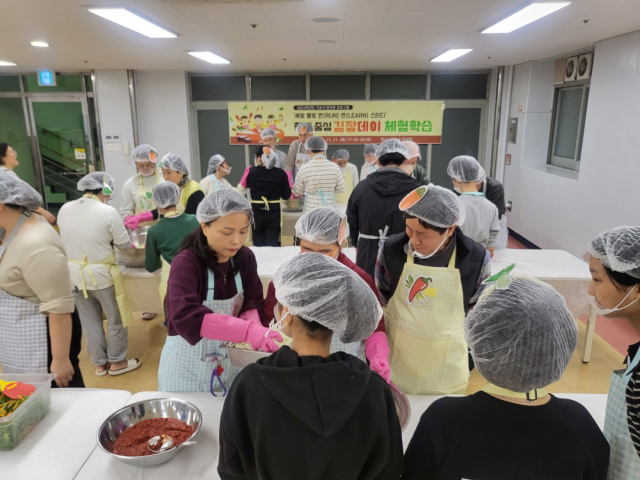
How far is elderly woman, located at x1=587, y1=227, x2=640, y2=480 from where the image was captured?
1090 millimetres

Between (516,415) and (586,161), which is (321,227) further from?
(586,161)

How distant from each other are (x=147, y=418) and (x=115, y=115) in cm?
708

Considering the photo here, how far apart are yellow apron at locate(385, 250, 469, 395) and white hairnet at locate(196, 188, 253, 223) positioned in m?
0.75

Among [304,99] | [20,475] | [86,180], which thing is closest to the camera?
[20,475]

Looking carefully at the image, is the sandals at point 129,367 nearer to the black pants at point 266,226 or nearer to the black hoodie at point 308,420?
the black pants at point 266,226

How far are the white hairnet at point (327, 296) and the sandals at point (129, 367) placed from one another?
271 centimetres

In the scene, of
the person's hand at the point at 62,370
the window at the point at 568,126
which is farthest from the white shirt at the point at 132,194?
the window at the point at 568,126

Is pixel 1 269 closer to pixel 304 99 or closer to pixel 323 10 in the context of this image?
pixel 323 10

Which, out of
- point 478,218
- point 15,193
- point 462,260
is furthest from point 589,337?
point 15,193

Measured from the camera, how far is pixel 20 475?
1299mm

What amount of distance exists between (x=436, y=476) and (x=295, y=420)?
33 centimetres

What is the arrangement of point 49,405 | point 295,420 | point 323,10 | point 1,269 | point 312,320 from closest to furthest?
point 295,420 → point 312,320 → point 49,405 → point 1,269 → point 323,10

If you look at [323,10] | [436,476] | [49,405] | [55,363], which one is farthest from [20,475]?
[323,10]

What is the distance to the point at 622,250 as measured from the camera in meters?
1.30
